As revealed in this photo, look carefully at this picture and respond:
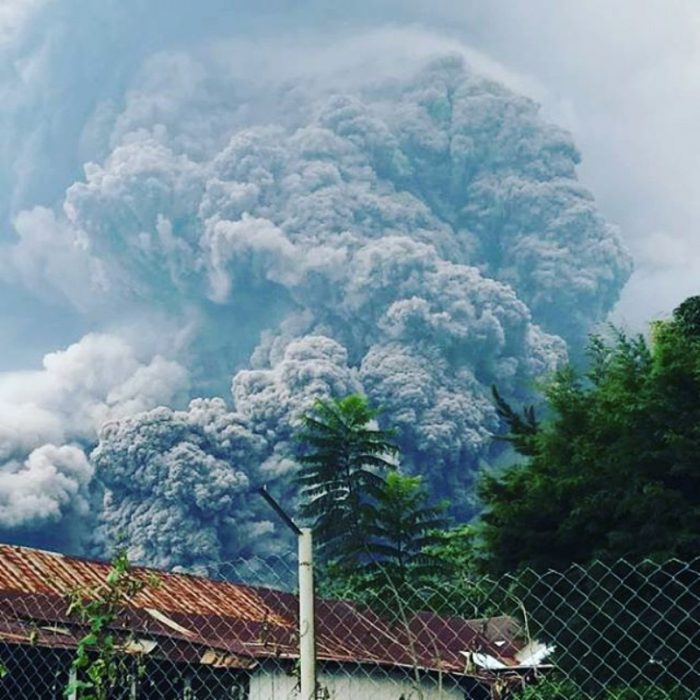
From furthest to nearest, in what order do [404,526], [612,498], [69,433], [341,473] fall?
[69,433] → [341,473] → [404,526] → [612,498]

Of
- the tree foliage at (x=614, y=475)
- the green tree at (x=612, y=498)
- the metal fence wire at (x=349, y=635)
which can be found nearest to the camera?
the metal fence wire at (x=349, y=635)

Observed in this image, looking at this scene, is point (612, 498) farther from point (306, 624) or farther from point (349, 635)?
point (306, 624)

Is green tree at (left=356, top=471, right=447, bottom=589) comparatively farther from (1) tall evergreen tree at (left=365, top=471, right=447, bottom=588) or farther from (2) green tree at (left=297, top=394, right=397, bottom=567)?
(2) green tree at (left=297, top=394, right=397, bottom=567)

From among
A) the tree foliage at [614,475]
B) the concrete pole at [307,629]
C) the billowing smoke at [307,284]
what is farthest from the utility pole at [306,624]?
the billowing smoke at [307,284]

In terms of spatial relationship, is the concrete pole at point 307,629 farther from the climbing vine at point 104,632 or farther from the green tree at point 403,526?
the green tree at point 403,526

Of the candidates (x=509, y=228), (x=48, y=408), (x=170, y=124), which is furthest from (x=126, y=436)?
(x=509, y=228)

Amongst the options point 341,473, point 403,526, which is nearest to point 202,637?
point 403,526
